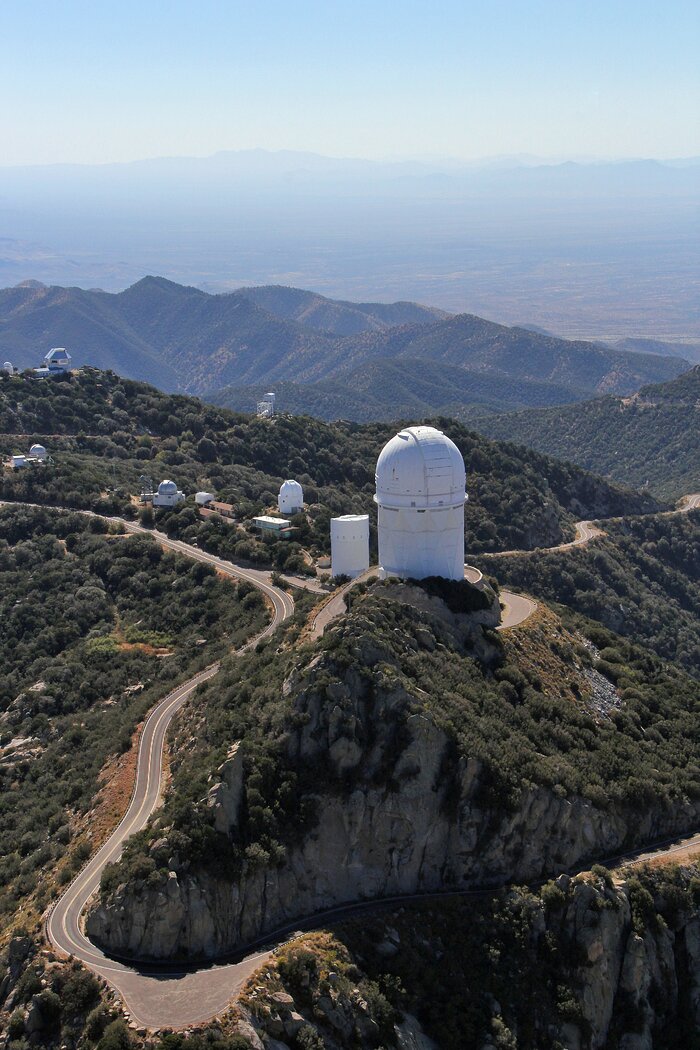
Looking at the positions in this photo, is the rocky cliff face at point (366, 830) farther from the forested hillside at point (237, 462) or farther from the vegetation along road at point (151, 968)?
the forested hillside at point (237, 462)

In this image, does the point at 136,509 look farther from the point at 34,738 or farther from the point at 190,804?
the point at 190,804

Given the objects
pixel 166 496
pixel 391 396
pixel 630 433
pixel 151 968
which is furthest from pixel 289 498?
pixel 391 396

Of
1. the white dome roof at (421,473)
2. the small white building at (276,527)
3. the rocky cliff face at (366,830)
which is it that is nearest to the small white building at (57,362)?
the small white building at (276,527)

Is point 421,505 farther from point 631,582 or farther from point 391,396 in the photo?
point 391,396

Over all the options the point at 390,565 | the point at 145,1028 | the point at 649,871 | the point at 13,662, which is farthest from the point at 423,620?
the point at 13,662

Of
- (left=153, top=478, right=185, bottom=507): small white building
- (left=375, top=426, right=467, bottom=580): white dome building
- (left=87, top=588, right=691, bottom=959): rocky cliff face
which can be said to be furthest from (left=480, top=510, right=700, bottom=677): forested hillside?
(left=87, top=588, right=691, bottom=959): rocky cliff face

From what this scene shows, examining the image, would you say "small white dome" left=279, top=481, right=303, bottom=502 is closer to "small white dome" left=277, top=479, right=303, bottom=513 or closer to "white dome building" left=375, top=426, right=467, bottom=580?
"small white dome" left=277, top=479, right=303, bottom=513

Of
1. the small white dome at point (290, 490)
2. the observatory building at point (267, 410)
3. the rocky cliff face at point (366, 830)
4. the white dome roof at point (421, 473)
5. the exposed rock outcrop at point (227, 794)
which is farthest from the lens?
the observatory building at point (267, 410)
